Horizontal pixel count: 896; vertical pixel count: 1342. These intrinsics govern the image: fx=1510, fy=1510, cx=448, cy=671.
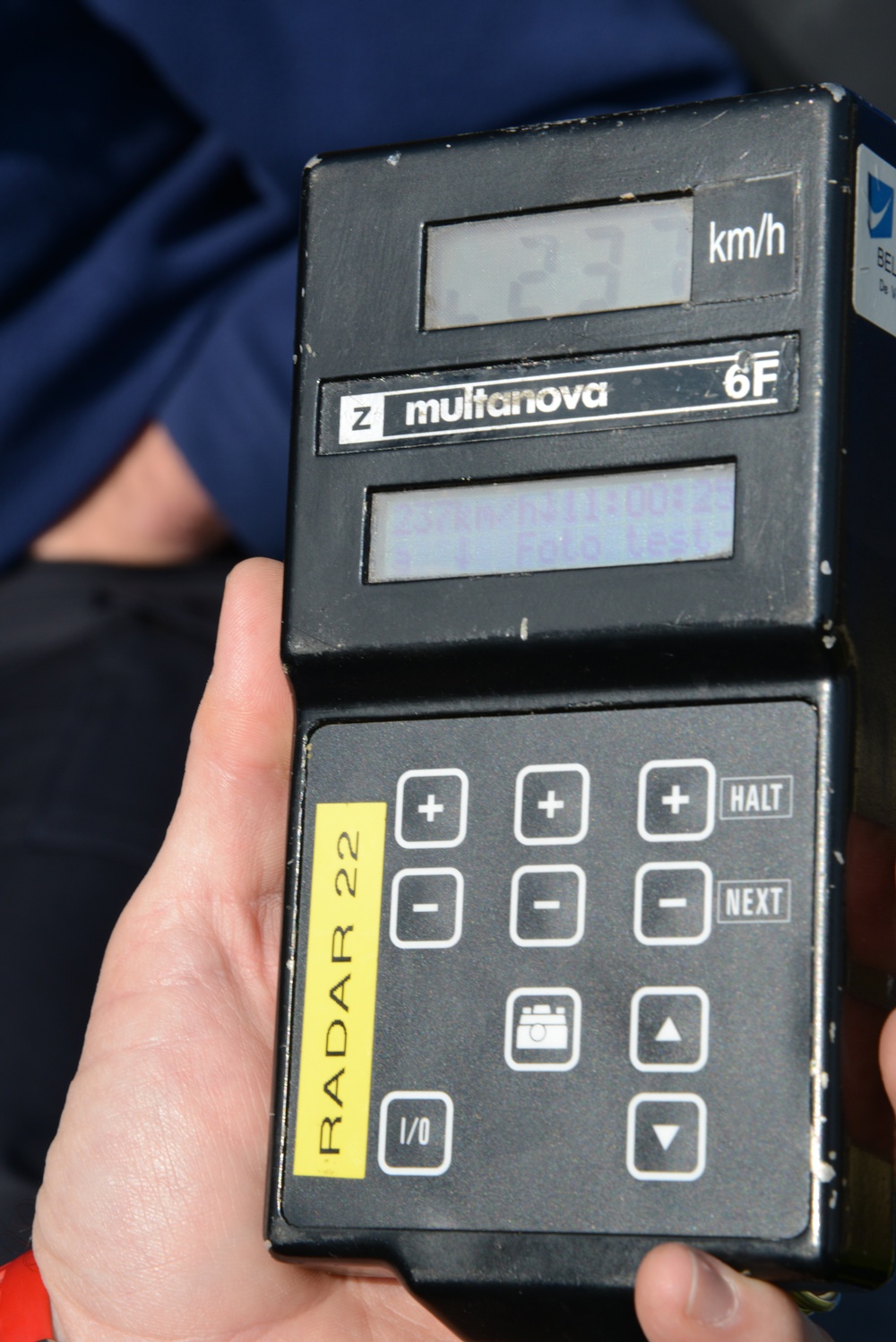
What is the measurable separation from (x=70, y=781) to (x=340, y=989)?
586 millimetres

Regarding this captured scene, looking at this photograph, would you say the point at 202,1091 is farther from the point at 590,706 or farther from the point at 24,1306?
the point at 590,706

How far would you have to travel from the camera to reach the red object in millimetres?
960

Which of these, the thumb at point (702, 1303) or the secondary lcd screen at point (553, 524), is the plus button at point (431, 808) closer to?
the secondary lcd screen at point (553, 524)

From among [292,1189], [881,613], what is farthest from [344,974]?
[881,613]

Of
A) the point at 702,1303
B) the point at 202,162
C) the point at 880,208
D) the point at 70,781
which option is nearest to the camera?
the point at 702,1303

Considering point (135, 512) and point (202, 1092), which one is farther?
point (135, 512)

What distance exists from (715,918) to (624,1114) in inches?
4.2

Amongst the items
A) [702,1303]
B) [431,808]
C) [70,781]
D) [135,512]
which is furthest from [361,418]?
[135,512]

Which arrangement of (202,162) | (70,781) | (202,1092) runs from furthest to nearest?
(202,162)
(70,781)
(202,1092)

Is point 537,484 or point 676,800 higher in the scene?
point 537,484

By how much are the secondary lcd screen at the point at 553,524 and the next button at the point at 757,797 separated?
4.6 inches

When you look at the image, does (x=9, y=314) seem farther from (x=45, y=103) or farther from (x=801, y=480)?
(x=801, y=480)

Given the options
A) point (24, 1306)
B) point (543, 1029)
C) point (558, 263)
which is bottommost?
point (24, 1306)

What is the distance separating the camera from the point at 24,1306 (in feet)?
3.21
